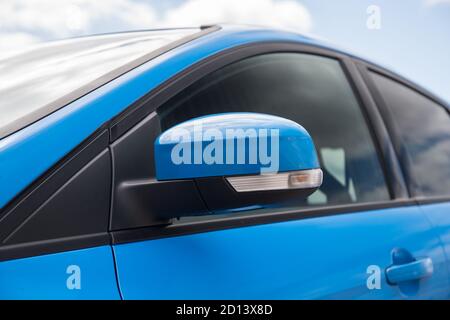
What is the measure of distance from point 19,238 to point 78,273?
0.36ft

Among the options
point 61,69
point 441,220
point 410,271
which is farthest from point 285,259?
point 441,220

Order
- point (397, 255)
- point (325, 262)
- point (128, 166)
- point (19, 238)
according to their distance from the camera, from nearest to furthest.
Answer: point (19, 238)
point (128, 166)
point (325, 262)
point (397, 255)

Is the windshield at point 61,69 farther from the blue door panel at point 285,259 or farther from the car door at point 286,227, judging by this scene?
the blue door panel at point 285,259

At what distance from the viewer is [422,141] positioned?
2.46m

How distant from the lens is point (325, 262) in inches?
61.4

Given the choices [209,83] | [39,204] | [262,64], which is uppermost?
[262,64]

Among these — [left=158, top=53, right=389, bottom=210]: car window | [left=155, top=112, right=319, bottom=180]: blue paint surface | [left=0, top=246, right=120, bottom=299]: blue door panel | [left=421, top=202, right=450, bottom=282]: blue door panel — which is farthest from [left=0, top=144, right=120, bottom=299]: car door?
[left=421, top=202, right=450, bottom=282]: blue door panel

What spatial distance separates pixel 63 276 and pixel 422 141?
5.68 feet

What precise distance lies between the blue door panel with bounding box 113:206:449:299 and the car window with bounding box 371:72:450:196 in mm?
333

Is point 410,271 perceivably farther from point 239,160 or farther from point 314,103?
point 239,160

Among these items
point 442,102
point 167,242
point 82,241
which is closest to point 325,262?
point 167,242

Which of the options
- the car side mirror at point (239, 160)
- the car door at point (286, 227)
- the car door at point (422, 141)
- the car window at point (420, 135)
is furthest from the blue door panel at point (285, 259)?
the car window at point (420, 135)

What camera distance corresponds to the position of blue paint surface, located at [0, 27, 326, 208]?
43.1 inches

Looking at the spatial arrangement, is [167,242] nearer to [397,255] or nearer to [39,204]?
[39,204]
